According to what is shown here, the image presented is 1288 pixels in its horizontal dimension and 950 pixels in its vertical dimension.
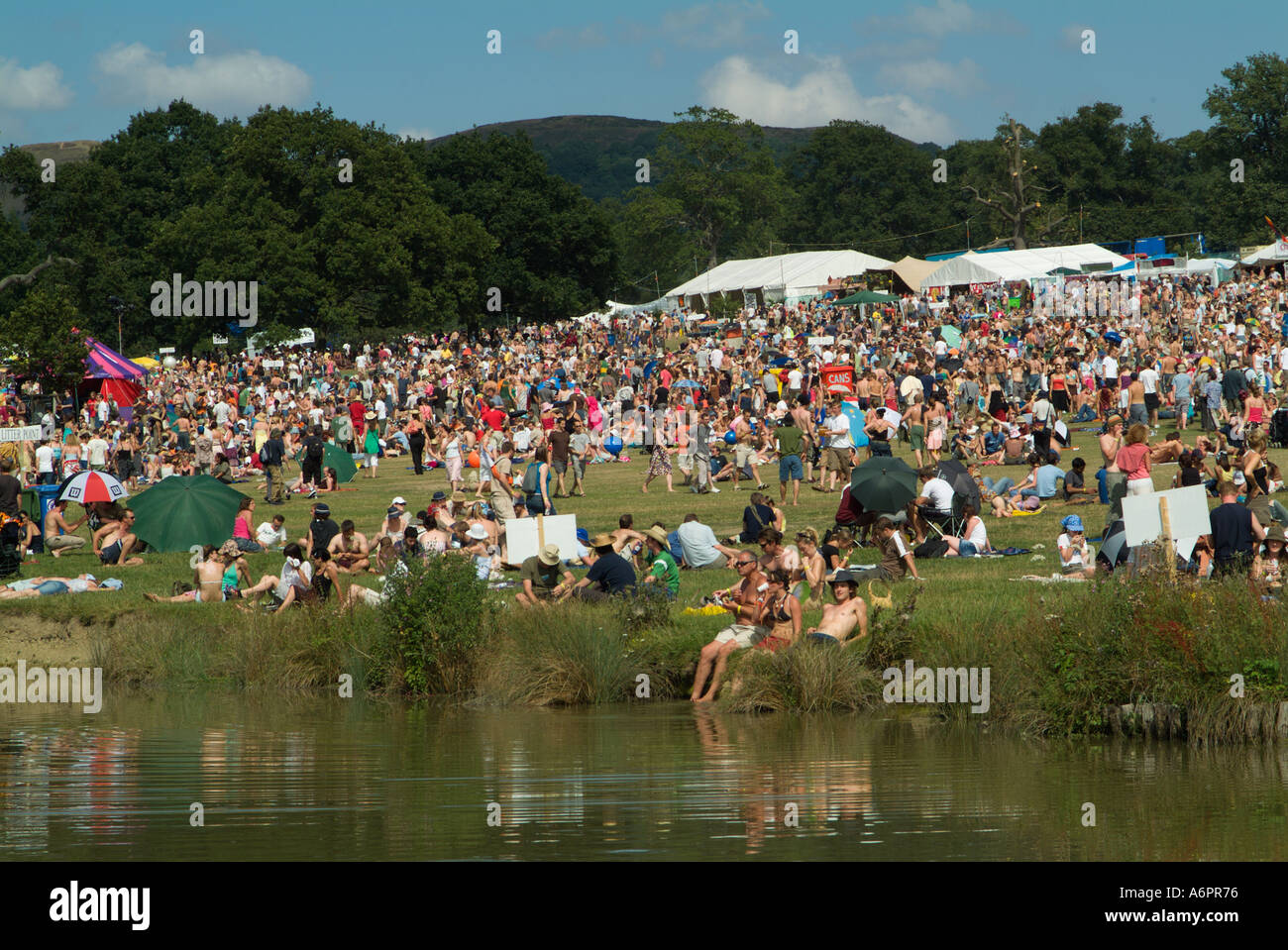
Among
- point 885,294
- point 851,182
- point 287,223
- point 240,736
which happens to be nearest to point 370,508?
point 240,736

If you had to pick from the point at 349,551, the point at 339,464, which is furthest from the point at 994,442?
the point at 349,551

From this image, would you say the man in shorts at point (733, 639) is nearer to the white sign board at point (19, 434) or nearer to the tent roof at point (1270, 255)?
the white sign board at point (19, 434)

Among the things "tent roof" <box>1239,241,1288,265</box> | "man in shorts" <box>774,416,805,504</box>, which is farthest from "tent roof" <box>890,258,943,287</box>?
"man in shorts" <box>774,416,805,504</box>

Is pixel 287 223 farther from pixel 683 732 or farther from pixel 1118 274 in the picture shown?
pixel 683 732

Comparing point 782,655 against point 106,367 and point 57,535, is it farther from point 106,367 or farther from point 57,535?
point 106,367

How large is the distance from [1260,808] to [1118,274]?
150 feet

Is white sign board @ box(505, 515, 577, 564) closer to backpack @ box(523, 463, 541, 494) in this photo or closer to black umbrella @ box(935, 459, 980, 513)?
black umbrella @ box(935, 459, 980, 513)

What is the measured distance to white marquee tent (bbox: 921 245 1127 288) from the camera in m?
52.6

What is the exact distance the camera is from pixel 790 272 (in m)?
62.7

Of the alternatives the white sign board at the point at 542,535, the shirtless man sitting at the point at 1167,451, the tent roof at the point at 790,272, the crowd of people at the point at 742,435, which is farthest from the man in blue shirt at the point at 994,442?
the tent roof at the point at 790,272

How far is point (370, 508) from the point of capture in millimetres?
24656

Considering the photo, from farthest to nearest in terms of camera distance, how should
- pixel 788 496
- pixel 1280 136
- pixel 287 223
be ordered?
pixel 1280 136 < pixel 287 223 < pixel 788 496

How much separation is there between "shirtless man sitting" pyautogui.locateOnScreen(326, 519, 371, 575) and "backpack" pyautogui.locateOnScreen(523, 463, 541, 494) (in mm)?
3971

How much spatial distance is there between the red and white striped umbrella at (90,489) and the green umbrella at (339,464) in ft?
20.3
